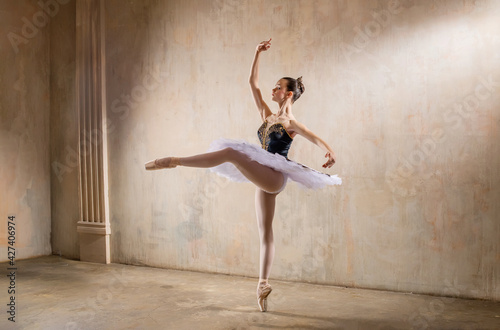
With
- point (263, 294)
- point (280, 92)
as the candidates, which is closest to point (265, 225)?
point (263, 294)

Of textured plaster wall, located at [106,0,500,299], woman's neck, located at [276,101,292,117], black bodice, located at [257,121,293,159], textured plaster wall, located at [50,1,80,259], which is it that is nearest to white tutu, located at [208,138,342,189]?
black bodice, located at [257,121,293,159]

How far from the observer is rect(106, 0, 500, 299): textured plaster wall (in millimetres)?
3885

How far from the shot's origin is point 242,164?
3.27 meters

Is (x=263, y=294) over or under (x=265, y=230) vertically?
under

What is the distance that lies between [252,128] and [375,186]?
4.16 ft

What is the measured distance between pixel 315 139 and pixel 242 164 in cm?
56

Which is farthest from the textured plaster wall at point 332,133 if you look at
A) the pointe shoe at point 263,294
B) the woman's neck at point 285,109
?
the pointe shoe at point 263,294

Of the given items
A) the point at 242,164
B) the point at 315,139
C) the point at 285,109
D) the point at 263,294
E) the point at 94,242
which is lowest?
the point at 263,294

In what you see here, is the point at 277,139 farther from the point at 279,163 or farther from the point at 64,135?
the point at 64,135

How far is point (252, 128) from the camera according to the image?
15.3 feet

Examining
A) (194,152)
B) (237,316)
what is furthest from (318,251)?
(194,152)

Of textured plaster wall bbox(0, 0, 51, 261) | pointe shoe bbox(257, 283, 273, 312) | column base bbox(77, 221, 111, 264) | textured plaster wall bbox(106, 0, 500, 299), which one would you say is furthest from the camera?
textured plaster wall bbox(0, 0, 51, 261)

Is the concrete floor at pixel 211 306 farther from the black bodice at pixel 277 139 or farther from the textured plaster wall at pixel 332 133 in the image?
the black bodice at pixel 277 139

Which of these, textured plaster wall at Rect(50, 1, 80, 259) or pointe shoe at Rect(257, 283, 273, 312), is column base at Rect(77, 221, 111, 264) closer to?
textured plaster wall at Rect(50, 1, 80, 259)
